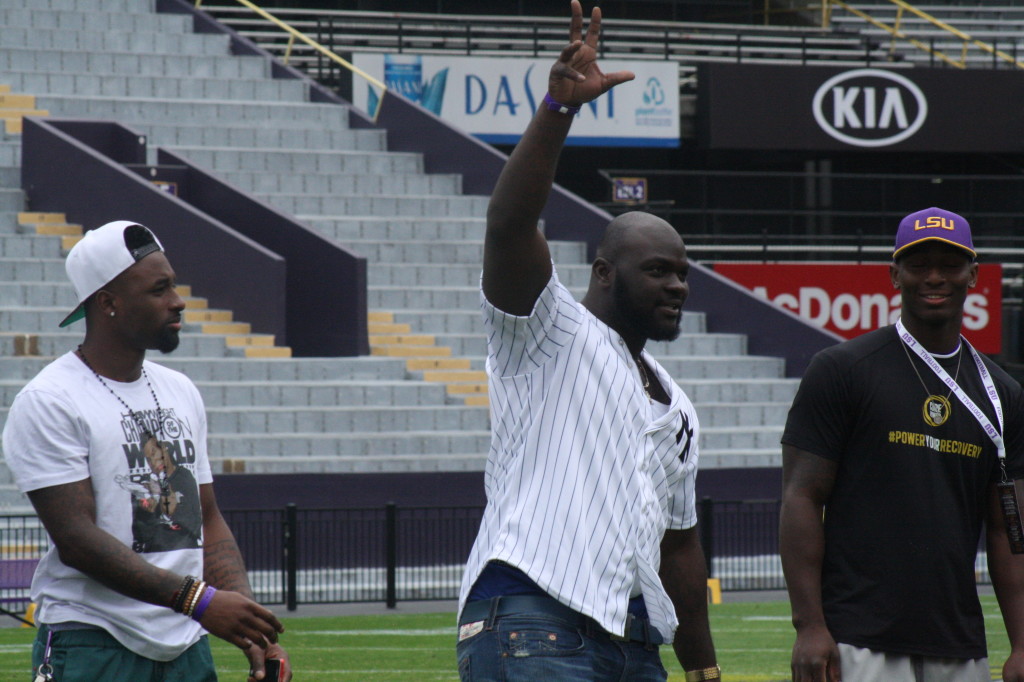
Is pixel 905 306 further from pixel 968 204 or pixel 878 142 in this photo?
pixel 968 204

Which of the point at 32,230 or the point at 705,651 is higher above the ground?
the point at 32,230

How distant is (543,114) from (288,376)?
538 inches

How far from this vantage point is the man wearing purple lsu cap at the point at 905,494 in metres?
4.50

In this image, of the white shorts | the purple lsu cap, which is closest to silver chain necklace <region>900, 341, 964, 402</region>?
the purple lsu cap

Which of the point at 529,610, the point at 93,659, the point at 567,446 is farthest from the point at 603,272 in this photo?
the point at 93,659

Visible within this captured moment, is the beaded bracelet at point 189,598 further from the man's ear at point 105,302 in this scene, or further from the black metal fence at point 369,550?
the black metal fence at point 369,550

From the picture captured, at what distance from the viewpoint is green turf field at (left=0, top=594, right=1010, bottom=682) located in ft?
32.4

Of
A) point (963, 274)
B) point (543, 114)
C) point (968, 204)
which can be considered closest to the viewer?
point (543, 114)

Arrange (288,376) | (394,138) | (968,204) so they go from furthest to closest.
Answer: (968,204)
(394,138)
(288,376)

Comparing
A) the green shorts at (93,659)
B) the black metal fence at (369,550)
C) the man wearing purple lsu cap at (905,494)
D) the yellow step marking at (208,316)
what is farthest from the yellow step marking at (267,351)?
the green shorts at (93,659)

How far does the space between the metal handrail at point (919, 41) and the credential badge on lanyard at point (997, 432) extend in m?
24.5

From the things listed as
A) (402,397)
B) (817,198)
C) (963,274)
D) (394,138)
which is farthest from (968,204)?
(963,274)

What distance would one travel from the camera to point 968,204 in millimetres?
28828

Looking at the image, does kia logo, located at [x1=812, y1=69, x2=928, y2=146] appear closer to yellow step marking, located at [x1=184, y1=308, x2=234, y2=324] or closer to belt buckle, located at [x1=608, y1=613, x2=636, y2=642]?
yellow step marking, located at [x1=184, y1=308, x2=234, y2=324]
